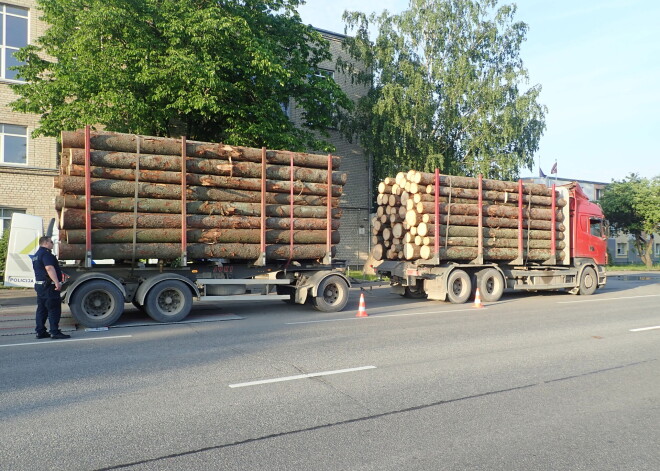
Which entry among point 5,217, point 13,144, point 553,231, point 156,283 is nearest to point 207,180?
point 156,283

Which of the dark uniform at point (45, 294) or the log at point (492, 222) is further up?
the log at point (492, 222)

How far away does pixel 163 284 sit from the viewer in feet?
34.5

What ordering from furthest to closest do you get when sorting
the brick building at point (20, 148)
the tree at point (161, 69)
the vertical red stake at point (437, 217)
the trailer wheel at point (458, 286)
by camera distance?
the brick building at point (20, 148)
the tree at point (161, 69)
the trailer wheel at point (458, 286)
the vertical red stake at point (437, 217)

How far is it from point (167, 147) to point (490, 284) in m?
9.73

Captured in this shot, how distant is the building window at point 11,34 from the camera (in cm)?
2072

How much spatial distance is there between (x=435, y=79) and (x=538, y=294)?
12.6m

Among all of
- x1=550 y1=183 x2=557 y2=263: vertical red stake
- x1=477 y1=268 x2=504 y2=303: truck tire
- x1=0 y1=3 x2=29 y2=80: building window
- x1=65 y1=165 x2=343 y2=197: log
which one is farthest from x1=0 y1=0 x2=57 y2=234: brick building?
x1=550 y1=183 x2=557 y2=263: vertical red stake

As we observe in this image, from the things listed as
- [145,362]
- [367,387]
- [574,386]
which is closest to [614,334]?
[574,386]

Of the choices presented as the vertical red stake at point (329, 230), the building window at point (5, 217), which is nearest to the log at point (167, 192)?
the vertical red stake at point (329, 230)

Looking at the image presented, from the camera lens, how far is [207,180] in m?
11.3

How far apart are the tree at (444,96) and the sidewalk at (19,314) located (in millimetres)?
16007

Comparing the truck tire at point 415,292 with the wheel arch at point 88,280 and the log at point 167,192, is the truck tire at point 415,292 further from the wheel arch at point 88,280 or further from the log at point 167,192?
the wheel arch at point 88,280

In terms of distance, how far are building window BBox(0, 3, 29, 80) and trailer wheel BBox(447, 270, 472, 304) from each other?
1859 cm

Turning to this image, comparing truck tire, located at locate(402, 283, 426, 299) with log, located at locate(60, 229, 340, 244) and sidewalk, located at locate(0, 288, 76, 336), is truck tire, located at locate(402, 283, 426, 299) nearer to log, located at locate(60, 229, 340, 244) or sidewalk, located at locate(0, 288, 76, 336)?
log, located at locate(60, 229, 340, 244)
